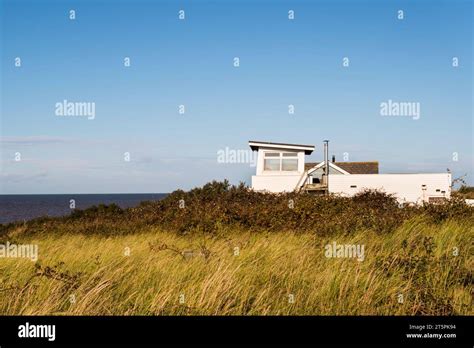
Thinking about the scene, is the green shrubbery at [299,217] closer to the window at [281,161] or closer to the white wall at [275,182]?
the white wall at [275,182]

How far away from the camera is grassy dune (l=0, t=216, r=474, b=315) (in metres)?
4.49

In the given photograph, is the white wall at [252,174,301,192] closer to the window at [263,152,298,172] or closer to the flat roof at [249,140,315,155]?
the window at [263,152,298,172]

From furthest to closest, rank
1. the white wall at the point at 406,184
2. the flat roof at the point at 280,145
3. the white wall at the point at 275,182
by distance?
1. the flat roof at the point at 280,145
2. the white wall at the point at 275,182
3. the white wall at the point at 406,184

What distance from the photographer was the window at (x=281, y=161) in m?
25.6

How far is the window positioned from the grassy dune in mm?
18763

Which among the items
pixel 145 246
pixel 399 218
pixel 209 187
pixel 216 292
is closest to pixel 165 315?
pixel 216 292

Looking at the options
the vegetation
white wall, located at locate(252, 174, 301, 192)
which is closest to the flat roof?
white wall, located at locate(252, 174, 301, 192)

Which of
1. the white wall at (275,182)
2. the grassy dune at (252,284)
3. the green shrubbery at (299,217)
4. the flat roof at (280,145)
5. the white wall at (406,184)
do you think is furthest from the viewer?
the flat roof at (280,145)

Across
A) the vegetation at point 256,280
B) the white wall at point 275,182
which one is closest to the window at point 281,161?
the white wall at point 275,182

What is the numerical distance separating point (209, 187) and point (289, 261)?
1885 centimetres

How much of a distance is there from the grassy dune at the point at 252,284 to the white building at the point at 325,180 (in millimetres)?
17660
